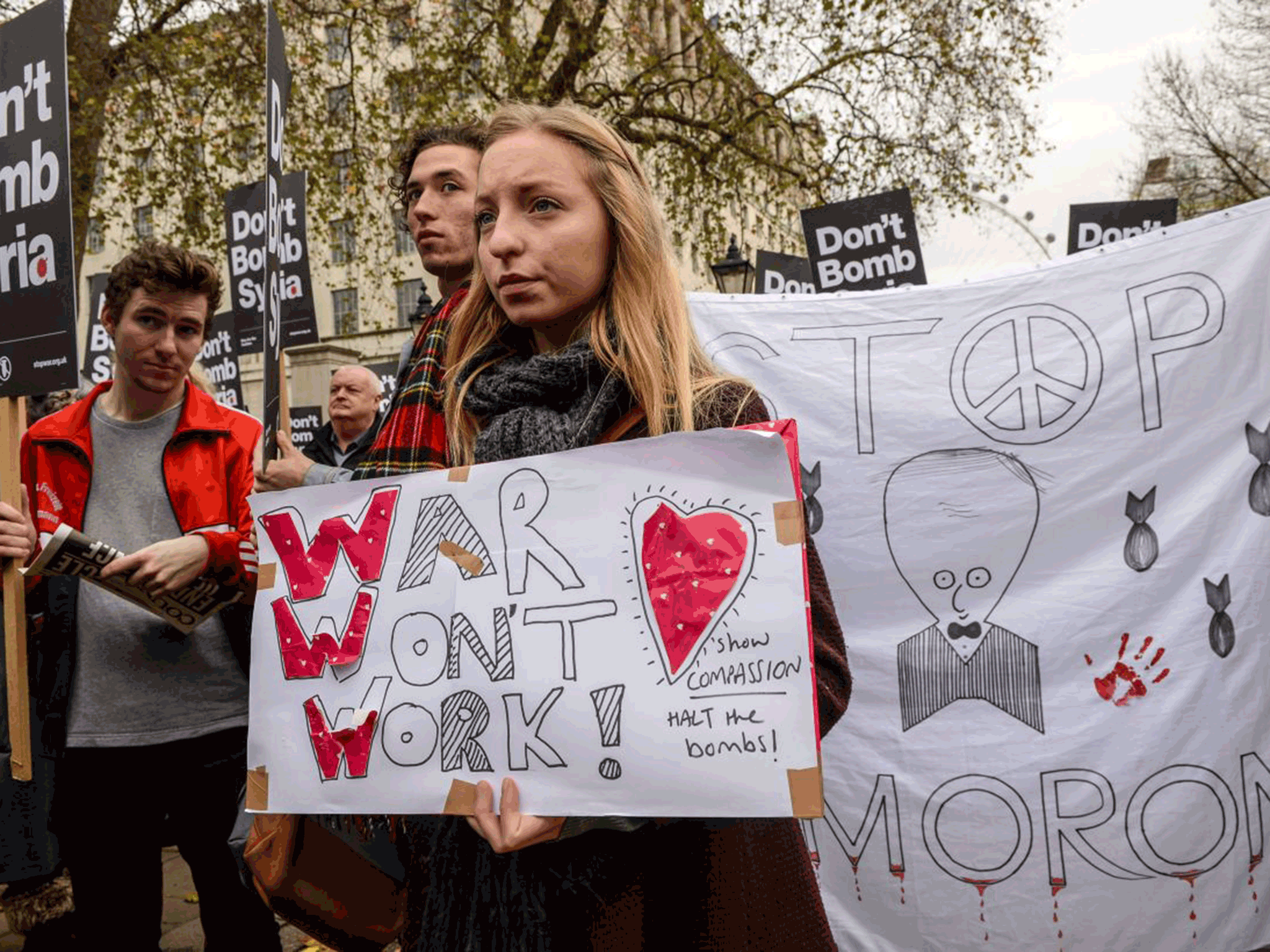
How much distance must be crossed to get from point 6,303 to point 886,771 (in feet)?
8.46

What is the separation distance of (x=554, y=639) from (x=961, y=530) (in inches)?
81.6

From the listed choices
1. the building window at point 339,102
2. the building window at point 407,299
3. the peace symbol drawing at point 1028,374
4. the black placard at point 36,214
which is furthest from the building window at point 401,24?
the building window at point 407,299

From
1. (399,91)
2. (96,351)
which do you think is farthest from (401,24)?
(96,351)

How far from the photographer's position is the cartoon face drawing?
10.2 feet

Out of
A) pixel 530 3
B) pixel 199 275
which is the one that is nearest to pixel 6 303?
pixel 199 275

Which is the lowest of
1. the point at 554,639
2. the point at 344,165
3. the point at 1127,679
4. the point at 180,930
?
the point at 180,930

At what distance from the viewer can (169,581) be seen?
95.5 inches

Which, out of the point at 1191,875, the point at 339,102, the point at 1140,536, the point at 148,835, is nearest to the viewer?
the point at 148,835

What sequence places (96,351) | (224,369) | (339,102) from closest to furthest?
1. (224,369)
2. (96,351)
3. (339,102)

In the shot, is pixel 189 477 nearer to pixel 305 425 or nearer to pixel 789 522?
pixel 789 522

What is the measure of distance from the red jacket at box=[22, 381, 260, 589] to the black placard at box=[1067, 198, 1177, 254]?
5.07 metres

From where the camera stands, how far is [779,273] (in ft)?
24.1

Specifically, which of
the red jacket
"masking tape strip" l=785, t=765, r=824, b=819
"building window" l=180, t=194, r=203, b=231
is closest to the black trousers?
the red jacket

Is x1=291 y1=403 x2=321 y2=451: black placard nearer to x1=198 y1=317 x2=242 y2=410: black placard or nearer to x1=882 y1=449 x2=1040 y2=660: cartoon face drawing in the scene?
x1=198 y1=317 x2=242 y2=410: black placard
